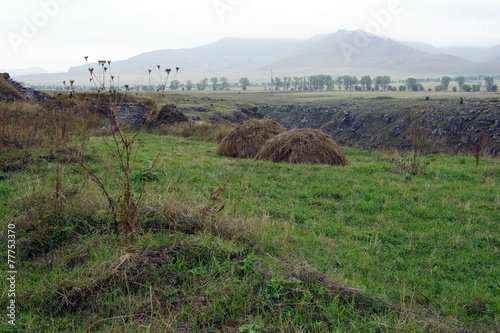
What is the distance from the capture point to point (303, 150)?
416 inches

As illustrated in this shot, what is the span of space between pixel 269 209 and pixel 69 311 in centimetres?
351

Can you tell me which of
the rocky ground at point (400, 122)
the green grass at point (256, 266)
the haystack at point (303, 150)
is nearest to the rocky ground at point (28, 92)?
the haystack at point (303, 150)

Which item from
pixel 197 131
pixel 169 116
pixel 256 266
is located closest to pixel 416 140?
pixel 256 266

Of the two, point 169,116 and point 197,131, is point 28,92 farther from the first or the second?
point 197,131

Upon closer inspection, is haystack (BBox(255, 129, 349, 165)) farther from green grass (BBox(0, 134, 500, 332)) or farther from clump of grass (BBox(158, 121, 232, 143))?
clump of grass (BBox(158, 121, 232, 143))

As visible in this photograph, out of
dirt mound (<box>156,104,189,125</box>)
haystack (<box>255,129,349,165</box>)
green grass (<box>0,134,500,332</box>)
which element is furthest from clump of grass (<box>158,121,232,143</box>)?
green grass (<box>0,134,500,332</box>)

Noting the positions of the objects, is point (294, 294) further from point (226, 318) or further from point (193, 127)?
point (193, 127)

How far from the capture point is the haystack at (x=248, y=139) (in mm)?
12039

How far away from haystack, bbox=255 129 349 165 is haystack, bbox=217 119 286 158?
882 mm

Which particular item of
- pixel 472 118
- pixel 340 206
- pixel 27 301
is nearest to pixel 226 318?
pixel 27 301

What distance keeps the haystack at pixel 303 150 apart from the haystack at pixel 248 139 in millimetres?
882

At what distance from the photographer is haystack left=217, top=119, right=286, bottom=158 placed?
39.5 feet

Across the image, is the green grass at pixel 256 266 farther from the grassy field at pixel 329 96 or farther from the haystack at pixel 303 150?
the grassy field at pixel 329 96

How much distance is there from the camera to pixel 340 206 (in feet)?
20.8
